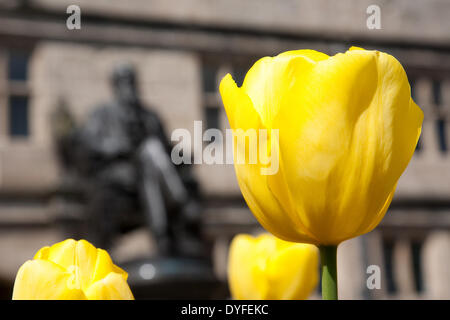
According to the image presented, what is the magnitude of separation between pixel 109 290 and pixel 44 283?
32mm

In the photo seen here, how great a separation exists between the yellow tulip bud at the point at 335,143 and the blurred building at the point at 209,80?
185 inches

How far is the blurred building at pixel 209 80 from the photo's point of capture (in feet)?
16.5

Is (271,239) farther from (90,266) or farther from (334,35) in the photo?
(334,35)

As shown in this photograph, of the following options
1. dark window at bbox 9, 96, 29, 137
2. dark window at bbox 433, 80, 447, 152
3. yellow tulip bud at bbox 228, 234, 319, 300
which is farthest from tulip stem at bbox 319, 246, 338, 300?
dark window at bbox 433, 80, 447, 152

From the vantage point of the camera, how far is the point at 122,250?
4996 millimetres

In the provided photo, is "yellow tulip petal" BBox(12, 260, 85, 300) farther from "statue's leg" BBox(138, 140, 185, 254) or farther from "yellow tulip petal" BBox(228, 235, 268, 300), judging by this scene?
"statue's leg" BBox(138, 140, 185, 254)

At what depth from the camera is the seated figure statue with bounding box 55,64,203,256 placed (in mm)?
2656

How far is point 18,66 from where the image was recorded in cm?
532

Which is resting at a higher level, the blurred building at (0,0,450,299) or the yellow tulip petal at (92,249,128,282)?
the blurred building at (0,0,450,299)

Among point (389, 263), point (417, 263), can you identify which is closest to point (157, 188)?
point (389, 263)

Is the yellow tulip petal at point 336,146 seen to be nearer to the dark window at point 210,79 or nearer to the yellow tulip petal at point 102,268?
the yellow tulip petal at point 102,268

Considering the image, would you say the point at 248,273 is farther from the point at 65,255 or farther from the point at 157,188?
the point at 157,188

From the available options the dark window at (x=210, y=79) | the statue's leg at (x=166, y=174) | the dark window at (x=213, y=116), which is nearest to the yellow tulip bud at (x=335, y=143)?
the statue's leg at (x=166, y=174)

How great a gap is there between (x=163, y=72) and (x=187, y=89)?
0.23m
